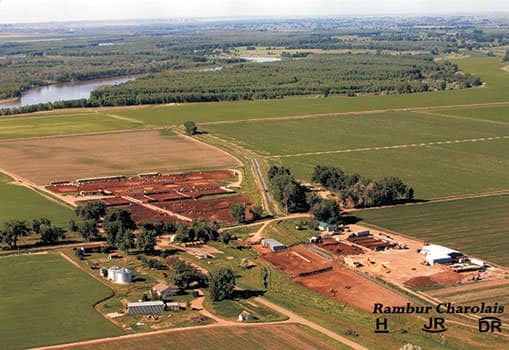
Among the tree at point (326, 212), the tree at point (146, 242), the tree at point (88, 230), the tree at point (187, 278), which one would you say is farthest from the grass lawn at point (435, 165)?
the tree at point (187, 278)

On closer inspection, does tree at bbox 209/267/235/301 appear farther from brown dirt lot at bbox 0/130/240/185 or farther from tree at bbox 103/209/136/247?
brown dirt lot at bbox 0/130/240/185

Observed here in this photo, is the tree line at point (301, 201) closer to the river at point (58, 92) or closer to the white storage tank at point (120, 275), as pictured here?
the white storage tank at point (120, 275)

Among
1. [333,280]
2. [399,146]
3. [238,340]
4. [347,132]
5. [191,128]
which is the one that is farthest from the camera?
[347,132]

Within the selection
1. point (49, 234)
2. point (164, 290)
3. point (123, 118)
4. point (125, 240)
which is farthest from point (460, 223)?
point (123, 118)

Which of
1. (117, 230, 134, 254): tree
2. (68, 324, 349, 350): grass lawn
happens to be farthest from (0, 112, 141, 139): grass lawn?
(68, 324, 349, 350): grass lawn

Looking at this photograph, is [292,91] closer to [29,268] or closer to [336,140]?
[336,140]

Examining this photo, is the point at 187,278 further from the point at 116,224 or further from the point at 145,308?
the point at 116,224

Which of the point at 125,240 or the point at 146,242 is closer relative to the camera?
the point at 125,240
